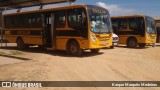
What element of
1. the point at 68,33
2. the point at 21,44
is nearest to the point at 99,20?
the point at 68,33

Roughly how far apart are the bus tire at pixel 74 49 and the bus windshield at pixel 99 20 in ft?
4.59

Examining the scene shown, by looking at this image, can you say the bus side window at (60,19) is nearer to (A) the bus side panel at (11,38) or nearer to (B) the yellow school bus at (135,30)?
(A) the bus side panel at (11,38)

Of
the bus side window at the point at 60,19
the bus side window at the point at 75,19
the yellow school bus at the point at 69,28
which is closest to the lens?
the yellow school bus at the point at 69,28

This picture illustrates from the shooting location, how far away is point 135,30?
22906mm

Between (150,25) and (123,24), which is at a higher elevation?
(123,24)

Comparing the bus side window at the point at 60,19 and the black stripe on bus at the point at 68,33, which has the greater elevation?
the bus side window at the point at 60,19

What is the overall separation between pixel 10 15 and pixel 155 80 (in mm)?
15686

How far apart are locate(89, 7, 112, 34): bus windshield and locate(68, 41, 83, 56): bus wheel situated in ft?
4.59

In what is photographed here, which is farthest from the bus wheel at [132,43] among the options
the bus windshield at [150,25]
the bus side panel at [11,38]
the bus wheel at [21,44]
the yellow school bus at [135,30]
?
the bus side panel at [11,38]

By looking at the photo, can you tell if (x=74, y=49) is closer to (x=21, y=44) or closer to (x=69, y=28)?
(x=69, y=28)

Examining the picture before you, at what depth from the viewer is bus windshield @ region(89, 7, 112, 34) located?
50.4ft

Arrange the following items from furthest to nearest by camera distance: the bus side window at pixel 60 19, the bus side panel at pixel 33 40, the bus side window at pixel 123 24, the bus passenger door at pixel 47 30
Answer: the bus side window at pixel 123 24 < the bus side panel at pixel 33 40 < the bus passenger door at pixel 47 30 < the bus side window at pixel 60 19

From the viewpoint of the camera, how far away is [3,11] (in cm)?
2456

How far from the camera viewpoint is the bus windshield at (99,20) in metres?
15.4
